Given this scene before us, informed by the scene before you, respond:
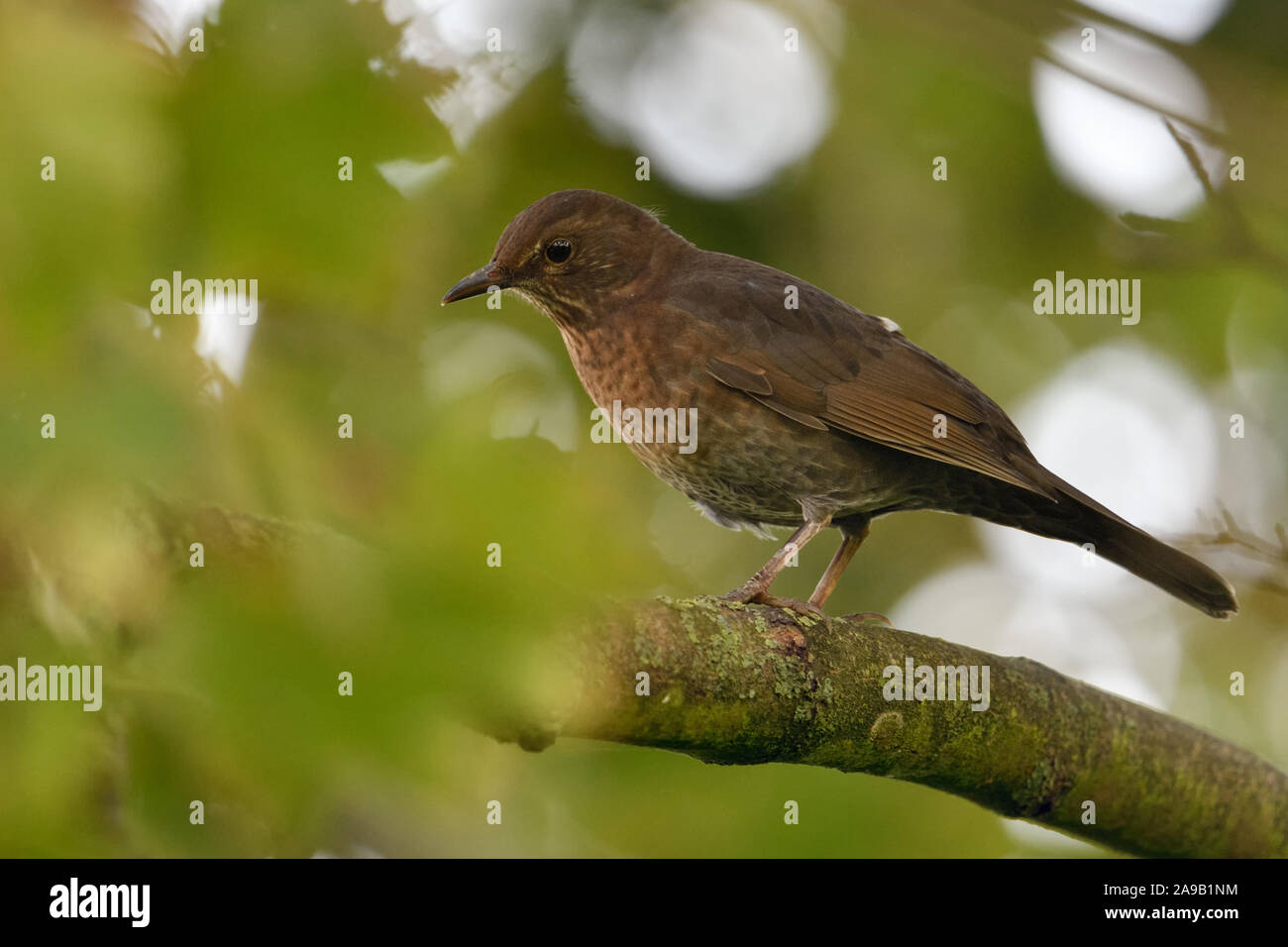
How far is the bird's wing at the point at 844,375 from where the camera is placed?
15.4 ft

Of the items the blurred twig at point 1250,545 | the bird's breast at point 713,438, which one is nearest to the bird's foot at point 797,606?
the bird's breast at point 713,438

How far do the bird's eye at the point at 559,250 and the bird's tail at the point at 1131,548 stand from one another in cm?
204

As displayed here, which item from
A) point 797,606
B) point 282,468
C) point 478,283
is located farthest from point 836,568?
point 282,468

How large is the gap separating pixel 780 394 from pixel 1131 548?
1.49 metres

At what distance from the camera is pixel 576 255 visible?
5.07 m

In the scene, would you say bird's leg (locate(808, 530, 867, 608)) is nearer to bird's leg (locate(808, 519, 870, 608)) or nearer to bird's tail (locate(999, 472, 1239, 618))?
bird's leg (locate(808, 519, 870, 608))

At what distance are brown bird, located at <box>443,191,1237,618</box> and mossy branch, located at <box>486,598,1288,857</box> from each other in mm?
701

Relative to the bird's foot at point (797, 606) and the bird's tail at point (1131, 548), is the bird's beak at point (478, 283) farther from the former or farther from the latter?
the bird's tail at point (1131, 548)

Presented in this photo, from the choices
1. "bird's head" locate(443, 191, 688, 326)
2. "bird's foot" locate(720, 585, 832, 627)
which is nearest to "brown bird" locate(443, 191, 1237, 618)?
"bird's head" locate(443, 191, 688, 326)

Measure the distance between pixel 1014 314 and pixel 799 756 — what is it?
199 inches

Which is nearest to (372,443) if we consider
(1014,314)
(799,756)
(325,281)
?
(325,281)

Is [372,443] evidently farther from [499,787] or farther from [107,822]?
[107,822]

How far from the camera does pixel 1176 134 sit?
158 inches

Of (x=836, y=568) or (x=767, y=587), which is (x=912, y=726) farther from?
(x=836, y=568)
